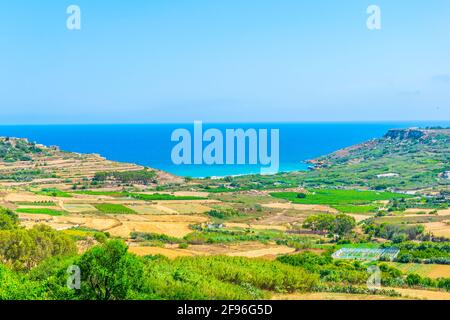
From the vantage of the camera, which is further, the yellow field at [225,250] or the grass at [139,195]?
the grass at [139,195]

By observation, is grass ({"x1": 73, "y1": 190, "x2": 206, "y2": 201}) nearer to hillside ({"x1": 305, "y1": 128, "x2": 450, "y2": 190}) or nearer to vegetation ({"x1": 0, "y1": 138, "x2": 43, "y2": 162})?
hillside ({"x1": 305, "y1": 128, "x2": 450, "y2": 190})

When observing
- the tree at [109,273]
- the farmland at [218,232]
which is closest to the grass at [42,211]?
the farmland at [218,232]

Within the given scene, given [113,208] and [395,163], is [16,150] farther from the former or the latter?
[395,163]

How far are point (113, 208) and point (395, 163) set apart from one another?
66.3m

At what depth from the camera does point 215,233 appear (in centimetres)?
4734

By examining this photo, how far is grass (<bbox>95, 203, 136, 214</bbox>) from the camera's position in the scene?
5706 cm

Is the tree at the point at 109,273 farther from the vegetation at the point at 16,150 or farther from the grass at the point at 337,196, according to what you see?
the vegetation at the point at 16,150

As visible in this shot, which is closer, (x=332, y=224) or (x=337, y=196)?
(x=332, y=224)

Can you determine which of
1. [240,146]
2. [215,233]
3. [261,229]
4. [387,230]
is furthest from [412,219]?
[240,146]

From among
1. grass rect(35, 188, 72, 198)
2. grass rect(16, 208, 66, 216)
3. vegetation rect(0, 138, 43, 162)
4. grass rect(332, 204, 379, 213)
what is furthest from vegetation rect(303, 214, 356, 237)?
vegetation rect(0, 138, 43, 162)

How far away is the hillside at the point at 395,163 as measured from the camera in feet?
295

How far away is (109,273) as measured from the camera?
1867 cm

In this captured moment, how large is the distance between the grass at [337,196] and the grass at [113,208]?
22190 millimetres

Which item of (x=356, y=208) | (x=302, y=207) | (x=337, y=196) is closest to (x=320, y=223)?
(x=302, y=207)
